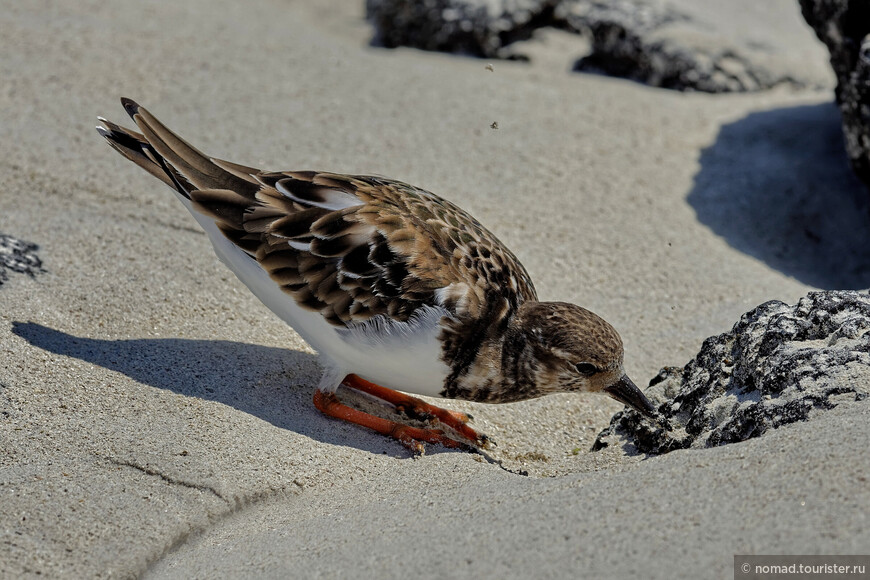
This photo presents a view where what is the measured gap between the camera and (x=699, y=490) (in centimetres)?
294

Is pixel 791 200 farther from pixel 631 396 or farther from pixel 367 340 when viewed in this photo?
pixel 367 340

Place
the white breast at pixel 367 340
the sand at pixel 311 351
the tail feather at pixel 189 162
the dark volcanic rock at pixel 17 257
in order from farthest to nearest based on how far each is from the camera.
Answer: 1. the dark volcanic rock at pixel 17 257
2. the tail feather at pixel 189 162
3. the white breast at pixel 367 340
4. the sand at pixel 311 351

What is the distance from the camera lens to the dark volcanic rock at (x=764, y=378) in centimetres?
346

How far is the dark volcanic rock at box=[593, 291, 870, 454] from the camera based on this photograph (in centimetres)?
346

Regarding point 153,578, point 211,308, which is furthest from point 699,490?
point 211,308

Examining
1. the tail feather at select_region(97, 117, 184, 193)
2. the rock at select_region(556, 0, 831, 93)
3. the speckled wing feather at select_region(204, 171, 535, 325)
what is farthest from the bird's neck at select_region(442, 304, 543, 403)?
the rock at select_region(556, 0, 831, 93)

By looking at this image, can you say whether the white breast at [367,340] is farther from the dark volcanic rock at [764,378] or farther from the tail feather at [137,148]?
the dark volcanic rock at [764,378]

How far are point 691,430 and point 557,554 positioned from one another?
135 cm

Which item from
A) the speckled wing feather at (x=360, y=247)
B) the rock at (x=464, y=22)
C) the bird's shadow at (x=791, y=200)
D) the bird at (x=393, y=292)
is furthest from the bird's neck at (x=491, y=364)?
the rock at (x=464, y=22)

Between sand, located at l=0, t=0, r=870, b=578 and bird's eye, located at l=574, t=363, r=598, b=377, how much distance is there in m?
0.38

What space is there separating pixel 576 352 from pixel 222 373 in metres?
1.76

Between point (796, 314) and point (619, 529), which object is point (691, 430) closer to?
point (796, 314)

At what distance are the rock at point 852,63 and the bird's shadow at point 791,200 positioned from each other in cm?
35

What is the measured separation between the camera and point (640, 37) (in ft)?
26.8
